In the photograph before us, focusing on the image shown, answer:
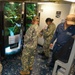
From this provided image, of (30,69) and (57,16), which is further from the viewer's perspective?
(57,16)

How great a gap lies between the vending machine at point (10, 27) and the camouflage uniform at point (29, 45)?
2.35 ft

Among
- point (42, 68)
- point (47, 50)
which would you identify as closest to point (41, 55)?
point (47, 50)

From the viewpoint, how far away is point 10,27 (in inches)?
136

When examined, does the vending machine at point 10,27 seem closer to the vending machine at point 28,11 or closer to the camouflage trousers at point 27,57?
the vending machine at point 28,11

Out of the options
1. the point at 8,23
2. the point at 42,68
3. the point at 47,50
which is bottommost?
the point at 42,68

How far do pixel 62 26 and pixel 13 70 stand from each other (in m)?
1.52

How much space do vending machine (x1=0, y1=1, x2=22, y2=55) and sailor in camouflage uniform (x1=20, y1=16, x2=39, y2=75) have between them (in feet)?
2.34

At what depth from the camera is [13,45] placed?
12.1 feet

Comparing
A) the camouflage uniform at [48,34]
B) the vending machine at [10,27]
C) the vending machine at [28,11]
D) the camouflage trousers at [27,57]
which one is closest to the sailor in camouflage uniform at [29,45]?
the camouflage trousers at [27,57]

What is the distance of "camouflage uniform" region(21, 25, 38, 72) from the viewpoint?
9.39ft

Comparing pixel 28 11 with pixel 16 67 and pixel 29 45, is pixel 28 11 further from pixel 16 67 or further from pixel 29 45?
pixel 16 67

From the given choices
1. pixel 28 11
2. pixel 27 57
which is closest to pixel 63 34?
pixel 27 57

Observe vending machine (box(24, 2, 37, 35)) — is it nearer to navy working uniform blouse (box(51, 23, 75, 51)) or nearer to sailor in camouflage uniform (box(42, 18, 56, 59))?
sailor in camouflage uniform (box(42, 18, 56, 59))

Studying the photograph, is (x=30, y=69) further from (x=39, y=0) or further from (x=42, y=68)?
(x=39, y=0)
